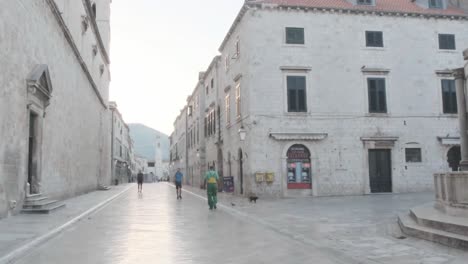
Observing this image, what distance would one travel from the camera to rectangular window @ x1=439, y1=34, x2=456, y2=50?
27.8 m

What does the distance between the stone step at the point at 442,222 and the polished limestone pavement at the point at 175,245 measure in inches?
98.9

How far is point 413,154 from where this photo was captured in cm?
2658

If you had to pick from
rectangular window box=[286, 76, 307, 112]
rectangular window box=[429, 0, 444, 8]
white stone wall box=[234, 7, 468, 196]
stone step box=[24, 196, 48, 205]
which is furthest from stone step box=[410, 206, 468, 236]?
rectangular window box=[429, 0, 444, 8]

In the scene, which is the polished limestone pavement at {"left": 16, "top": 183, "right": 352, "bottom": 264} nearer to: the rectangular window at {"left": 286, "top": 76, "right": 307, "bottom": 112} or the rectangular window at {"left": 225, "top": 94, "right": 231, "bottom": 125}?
the rectangular window at {"left": 286, "top": 76, "right": 307, "bottom": 112}

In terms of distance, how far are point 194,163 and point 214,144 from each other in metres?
Answer: 14.4

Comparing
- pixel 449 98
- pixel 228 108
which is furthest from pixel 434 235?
pixel 228 108

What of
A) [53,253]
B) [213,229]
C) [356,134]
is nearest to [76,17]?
[356,134]

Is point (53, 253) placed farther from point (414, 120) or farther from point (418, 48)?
point (418, 48)

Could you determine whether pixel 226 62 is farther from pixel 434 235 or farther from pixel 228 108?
pixel 434 235

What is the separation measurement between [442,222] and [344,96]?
17.6 metres

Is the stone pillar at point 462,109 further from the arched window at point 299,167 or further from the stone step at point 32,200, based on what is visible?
the stone step at point 32,200

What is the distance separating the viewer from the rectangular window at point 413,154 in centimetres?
2650

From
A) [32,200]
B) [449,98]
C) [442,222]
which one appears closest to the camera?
[442,222]

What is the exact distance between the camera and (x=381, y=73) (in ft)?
87.5
